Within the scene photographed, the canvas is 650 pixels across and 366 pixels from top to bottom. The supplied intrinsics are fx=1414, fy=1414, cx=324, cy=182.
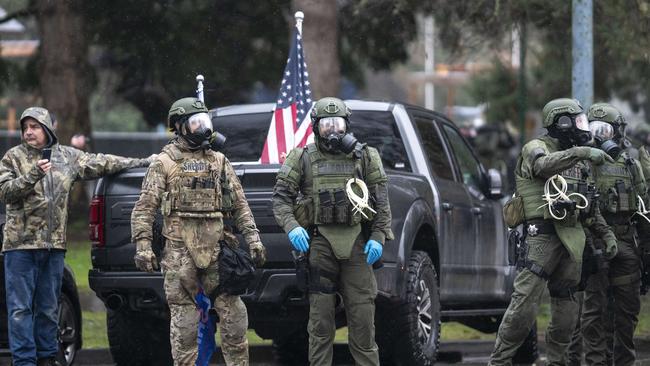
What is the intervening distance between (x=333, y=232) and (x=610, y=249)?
5.86 ft

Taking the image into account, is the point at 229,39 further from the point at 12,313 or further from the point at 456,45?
the point at 12,313

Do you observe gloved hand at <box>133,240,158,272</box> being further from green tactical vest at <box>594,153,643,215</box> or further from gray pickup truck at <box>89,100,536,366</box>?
green tactical vest at <box>594,153,643,215</box>

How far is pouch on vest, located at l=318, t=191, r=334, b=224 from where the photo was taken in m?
8.27

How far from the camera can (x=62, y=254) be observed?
9.05 m

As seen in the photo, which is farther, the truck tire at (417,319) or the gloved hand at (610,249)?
the truck tire at (417,319)

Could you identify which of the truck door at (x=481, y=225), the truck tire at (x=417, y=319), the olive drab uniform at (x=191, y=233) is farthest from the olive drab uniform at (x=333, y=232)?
the truck door at (x=481, y=225)

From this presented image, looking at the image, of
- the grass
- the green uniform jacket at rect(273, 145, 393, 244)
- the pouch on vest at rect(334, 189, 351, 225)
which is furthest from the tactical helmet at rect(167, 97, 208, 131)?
the grass

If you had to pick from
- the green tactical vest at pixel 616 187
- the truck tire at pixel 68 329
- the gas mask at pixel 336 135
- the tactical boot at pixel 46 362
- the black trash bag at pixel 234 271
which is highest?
the gas mask at pixel 336 135

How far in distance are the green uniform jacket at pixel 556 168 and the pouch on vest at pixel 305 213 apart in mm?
1303

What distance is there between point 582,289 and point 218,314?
2.34 meters

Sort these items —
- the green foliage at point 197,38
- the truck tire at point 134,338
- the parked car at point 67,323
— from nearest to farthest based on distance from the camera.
Answer: 1. the parked car at point 67,323
2. the truck tire at point 134,338
3. the green foliage at point 197,38

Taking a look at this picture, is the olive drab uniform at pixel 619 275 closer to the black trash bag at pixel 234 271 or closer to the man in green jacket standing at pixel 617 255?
the man in green jacket standing at pixel 617 255

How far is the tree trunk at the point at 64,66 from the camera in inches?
807

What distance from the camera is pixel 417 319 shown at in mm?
9266
